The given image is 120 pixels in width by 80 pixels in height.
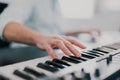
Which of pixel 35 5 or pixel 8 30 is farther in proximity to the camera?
pixel 35 5

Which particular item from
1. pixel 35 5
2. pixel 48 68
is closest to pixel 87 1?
pixel 35 5

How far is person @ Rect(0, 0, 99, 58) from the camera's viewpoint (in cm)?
72

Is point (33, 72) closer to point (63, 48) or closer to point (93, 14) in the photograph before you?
point (63, 48)

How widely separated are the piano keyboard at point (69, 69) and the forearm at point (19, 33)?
173mm

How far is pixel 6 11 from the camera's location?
1031 millimetres

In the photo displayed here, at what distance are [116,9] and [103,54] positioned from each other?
1672 millimetres

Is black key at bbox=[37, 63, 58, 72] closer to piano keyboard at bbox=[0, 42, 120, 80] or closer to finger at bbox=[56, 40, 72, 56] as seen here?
piano keyboard at bbox=[0, 42, 120, 80]

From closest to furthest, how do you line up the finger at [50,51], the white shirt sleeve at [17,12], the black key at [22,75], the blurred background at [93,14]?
the black key at [22,75]
the finger at [50,51]
the white shirt sleeve at [17,12]
the blurred background at [93,14]

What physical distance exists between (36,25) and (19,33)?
0.43m

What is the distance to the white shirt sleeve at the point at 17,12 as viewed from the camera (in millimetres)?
972

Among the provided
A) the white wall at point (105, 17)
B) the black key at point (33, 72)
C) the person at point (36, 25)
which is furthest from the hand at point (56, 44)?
the white wall at point (105, 17)

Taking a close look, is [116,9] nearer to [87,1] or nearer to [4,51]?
[87,1]

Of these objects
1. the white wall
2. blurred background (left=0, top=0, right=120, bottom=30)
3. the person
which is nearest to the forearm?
the person

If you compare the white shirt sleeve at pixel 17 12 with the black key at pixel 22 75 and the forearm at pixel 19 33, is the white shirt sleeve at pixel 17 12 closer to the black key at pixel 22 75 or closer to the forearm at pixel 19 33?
the forearm at pixel 19 33
